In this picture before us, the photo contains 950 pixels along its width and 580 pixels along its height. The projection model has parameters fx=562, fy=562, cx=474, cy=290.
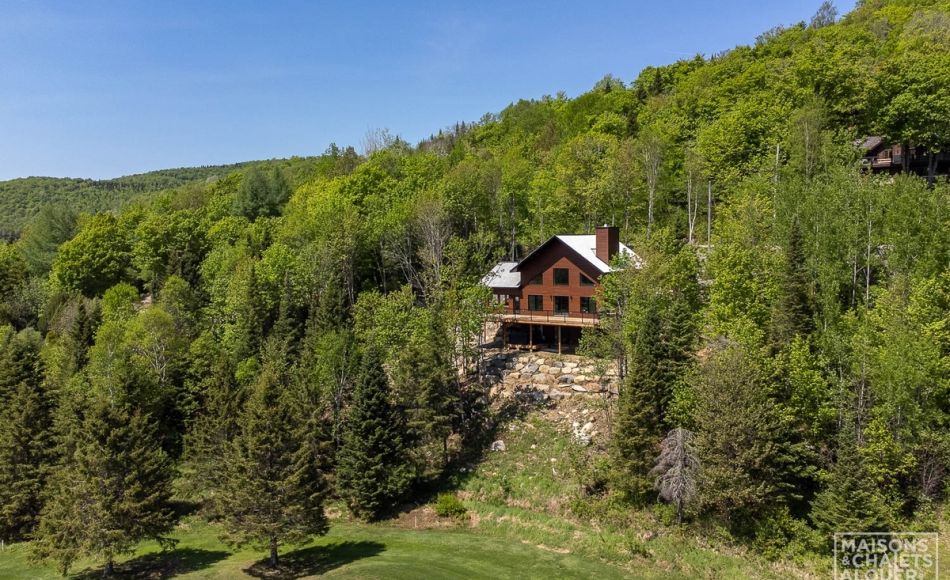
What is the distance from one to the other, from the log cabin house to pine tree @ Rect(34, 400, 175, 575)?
83.4 feet

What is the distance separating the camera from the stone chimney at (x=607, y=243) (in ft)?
143

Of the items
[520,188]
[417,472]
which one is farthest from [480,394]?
[520,188]

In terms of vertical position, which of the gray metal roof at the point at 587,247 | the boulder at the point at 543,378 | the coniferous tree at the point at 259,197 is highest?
the coniferous tree at the point at 259,197

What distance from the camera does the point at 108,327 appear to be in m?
44.9

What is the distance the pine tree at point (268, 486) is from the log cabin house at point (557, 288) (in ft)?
65.4

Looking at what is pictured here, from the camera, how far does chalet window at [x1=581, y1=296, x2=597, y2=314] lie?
44219mm

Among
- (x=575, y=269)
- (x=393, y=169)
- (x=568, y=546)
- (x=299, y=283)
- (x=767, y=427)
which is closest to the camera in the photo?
(x=767, y=427)

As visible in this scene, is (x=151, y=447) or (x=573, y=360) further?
(x=573, y=360)

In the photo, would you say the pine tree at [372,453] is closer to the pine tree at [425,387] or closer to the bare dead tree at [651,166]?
the pine tree at [425,387]

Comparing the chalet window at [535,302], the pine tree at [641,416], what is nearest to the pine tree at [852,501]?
the pine tree at [641,416]

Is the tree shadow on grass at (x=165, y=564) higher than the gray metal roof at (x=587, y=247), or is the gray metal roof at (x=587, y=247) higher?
the gray metal roof at (x=587, y=247)

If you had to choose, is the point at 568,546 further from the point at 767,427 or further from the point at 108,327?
the point at 108,327

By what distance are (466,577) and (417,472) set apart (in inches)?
467

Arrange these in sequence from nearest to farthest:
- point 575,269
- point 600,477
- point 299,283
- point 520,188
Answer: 1. point 600,477
2. point 575,269
3. point 299,283
4. point 520,188
